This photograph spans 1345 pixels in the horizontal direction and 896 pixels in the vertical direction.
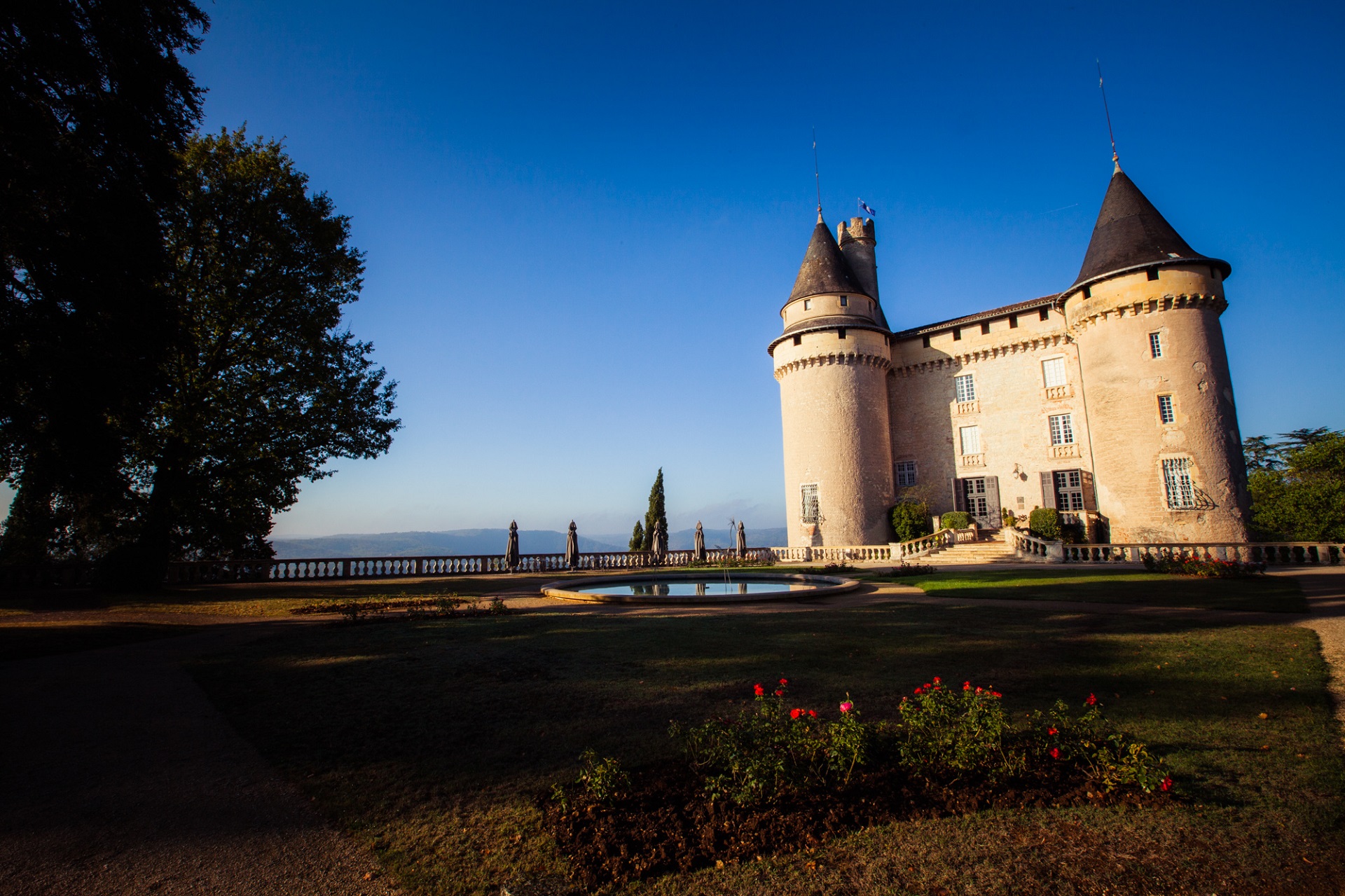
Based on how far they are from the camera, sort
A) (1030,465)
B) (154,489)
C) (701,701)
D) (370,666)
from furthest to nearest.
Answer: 1. (1030,465)
2. (154,489)
3. (370,666)
4. (701,701)

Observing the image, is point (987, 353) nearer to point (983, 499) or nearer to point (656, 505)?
point (983, 499)

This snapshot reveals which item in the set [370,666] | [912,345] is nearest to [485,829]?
[370,666]

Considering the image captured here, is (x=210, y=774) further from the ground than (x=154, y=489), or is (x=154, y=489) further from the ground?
(x=154, y=489)

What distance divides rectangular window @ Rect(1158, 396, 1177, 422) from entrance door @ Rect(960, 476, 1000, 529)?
332 inches

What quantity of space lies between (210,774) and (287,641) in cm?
562

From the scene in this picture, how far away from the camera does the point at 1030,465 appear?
33.8 meters

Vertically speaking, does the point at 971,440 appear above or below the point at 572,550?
above

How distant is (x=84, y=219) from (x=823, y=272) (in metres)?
35.3

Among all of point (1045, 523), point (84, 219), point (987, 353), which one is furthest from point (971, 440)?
point (84, 219)

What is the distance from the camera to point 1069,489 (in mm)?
32281

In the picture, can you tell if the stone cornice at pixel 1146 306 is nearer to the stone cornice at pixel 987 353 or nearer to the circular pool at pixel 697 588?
the stone cornice at pixel 987 353

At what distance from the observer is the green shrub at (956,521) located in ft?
110

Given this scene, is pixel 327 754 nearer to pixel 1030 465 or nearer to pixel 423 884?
pixel 423 884

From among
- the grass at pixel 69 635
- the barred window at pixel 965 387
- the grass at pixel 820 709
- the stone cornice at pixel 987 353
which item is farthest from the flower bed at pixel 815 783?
the barred window at pixel 965 387
